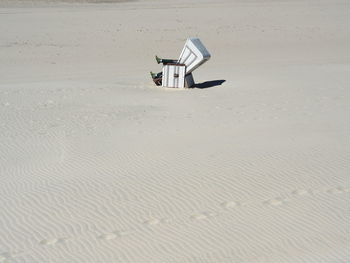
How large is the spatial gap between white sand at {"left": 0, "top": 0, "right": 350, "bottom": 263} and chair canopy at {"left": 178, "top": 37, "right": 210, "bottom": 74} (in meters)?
0.71

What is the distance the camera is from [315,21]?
108 feet

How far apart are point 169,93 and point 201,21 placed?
62.6ft

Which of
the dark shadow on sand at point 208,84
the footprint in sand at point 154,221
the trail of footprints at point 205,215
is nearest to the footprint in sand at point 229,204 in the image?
the trail of footprints at point 205,215

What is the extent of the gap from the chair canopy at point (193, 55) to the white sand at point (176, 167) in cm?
71

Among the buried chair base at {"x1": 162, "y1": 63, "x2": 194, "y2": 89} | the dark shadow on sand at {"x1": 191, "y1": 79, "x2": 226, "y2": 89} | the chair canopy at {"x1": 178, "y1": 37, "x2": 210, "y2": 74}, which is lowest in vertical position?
the dark shadow on sand at {"x1": 191, "y1": 79, "x2": 226, "y2": 89}

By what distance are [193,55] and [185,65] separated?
327mm

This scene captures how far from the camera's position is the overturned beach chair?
48.0ft

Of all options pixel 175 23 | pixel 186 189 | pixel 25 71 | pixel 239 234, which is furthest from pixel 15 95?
pixel 175 23

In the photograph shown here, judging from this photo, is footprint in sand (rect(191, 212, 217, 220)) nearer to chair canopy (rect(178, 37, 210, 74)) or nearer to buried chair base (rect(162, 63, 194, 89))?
chair canopy (rect(178, 37, 210, 74))

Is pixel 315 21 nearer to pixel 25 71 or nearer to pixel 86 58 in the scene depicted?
pixel 86 58

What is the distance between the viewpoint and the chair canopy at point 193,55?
14.6 meters

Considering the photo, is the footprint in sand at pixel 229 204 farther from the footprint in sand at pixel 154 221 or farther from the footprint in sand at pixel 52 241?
the footprint in sand at pixel 52 241

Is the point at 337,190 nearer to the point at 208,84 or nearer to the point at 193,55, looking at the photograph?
the point at 193,55

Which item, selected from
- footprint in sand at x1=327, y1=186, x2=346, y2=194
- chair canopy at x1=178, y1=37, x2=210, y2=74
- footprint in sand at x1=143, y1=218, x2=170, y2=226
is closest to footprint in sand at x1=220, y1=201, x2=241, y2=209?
footprint in sand at x1=143, y1=218, x2=170, y2=226
